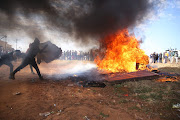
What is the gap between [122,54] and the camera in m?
10.6

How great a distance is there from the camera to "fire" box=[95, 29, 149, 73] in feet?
34.6

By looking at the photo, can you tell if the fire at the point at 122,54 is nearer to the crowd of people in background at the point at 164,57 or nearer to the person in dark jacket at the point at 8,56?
the person in dark jacket at the point at 8,56

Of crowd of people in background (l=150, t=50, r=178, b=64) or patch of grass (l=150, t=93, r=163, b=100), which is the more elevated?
crowd of people in background (l=150, t=50, r=178, b=64)

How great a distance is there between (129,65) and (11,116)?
9917 millimetres

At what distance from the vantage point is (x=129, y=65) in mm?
10914

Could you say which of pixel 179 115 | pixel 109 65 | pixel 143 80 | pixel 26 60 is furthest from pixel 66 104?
pixel 109 65

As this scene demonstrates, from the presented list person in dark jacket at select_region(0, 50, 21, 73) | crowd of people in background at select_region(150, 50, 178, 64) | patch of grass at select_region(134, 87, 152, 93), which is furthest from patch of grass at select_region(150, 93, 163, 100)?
crowd of people in background at select_region(150, 50, 178, 64)

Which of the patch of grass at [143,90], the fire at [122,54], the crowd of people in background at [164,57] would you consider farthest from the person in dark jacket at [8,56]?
the crowd of people in background at [164,57]

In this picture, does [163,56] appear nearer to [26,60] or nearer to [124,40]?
[124,40]

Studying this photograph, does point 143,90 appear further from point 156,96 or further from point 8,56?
point 8,56

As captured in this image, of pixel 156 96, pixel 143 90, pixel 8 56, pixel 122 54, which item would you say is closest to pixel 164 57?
pixel 122 54

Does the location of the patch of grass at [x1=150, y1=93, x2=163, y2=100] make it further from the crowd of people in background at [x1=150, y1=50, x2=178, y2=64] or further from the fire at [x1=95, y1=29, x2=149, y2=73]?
the crowd of people in background at [x1=150, y1=50, x2=178, y2=64]

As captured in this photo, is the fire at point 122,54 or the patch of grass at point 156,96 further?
the fire at point 122,54

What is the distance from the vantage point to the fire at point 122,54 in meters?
10.5
